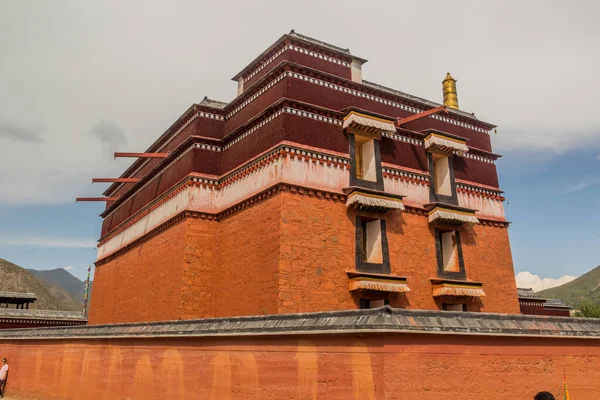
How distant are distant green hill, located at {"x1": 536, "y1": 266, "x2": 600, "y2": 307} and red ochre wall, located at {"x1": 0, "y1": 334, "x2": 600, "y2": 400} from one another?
10759cm

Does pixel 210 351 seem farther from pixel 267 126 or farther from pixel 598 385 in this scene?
pixel 267 126

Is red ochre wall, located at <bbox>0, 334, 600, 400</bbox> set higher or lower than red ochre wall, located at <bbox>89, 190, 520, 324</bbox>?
lower

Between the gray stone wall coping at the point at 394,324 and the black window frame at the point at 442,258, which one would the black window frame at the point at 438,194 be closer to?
the black window frame at the point at 442,258

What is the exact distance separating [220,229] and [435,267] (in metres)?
7.84

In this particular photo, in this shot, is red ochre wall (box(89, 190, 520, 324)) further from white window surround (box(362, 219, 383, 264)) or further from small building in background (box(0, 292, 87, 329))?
small building in background (box(0, 292, 87, 329))

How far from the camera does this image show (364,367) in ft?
22.4

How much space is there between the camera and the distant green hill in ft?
346

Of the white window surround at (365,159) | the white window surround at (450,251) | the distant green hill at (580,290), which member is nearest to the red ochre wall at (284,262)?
the white window surround at (450,251)

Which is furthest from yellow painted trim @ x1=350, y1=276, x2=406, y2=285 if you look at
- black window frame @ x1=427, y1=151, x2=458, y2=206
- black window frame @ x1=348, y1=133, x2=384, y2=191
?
black window frame @ x1=427, y1=151, x2=458, y2=206

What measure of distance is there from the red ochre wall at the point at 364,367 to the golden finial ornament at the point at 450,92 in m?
15.6

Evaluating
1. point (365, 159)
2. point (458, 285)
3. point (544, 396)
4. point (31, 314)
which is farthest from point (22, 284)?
point (544, 396)

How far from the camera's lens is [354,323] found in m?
7.02

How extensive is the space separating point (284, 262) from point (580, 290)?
407 ft

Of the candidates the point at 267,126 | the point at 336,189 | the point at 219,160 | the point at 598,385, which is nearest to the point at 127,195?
the point at 219,160
